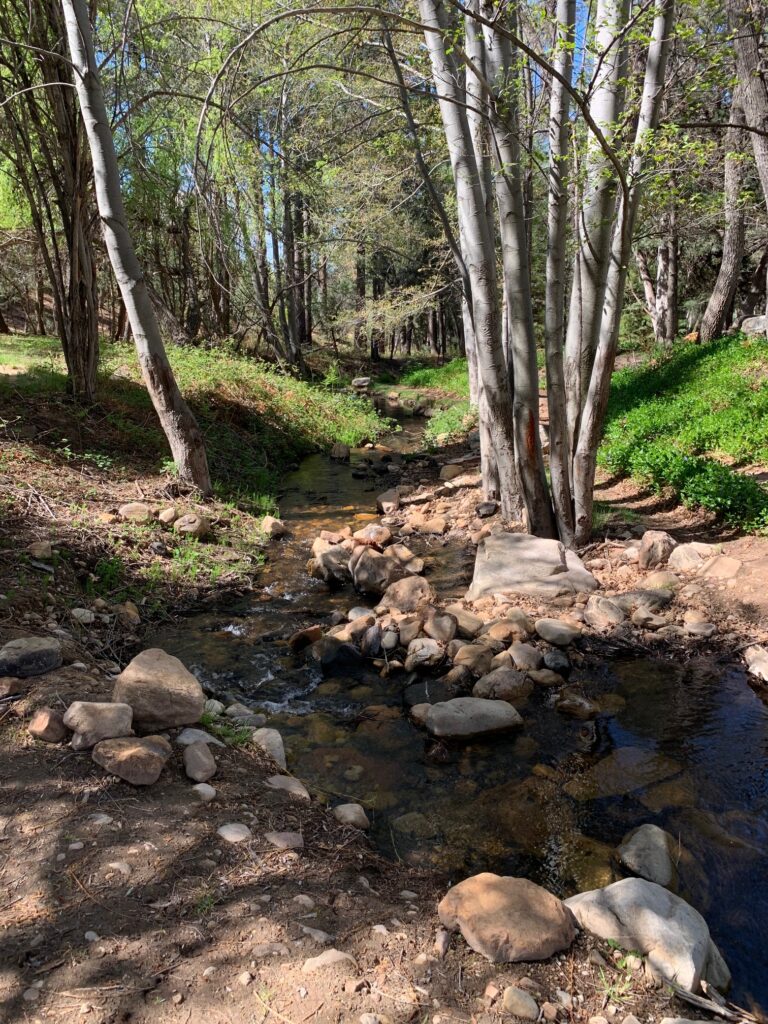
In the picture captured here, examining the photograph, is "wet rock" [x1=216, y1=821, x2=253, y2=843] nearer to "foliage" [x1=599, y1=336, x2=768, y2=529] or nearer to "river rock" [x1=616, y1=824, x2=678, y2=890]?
"river rock" [x1=616, y1=824, x2=678, y2=890]

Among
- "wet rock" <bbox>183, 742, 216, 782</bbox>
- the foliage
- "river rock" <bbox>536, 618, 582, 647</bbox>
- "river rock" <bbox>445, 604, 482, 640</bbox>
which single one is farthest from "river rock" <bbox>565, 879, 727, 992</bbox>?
the foliage

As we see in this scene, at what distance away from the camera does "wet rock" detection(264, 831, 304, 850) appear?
9.16ft

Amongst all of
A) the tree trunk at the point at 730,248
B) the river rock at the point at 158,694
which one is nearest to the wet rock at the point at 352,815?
the river rock at the point at 158,694

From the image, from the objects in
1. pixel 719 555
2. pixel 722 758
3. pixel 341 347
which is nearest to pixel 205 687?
pixel 722 758

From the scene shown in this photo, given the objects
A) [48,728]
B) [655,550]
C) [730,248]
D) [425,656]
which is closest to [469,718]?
[425,656]

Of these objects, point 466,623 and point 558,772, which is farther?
point 466,623

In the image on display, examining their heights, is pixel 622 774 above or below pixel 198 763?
below

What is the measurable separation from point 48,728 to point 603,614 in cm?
430

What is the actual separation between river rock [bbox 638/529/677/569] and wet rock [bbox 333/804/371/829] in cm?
400

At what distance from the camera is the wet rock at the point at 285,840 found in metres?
2.79

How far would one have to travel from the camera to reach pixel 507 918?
243 cm

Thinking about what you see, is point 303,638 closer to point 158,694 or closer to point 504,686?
point 504,686

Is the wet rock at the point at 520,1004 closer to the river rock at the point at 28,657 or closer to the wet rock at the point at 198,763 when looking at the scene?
the wet rock at the point at 198,763

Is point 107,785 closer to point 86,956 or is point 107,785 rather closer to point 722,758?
point 86,956
